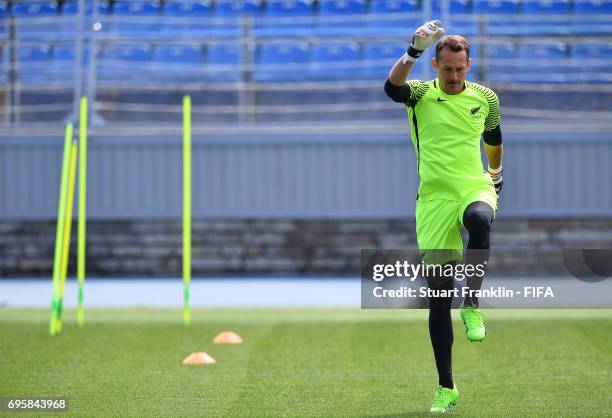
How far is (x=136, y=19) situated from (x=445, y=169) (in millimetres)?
11641

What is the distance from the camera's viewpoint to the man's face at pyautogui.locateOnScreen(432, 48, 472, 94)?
481cm

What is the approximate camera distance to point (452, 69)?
4855 mm

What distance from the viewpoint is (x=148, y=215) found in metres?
14.2

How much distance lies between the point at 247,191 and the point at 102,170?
6.26ft

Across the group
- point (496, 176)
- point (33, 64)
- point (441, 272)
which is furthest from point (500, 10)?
point (441, 272)

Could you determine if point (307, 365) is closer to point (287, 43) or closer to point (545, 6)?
point (287, 43)

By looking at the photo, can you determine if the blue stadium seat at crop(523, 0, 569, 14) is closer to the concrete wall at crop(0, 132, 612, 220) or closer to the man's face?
the concrete wall at crop(0, 132, 612, 220)

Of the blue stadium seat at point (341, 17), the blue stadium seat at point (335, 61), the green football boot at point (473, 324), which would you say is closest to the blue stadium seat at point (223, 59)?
the blue stadium seat at point (335, 61)

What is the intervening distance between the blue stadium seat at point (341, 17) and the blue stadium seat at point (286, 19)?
7.0 inches

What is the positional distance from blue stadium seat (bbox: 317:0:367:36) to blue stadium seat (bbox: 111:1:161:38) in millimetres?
2356

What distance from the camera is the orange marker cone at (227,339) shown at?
8.05 m

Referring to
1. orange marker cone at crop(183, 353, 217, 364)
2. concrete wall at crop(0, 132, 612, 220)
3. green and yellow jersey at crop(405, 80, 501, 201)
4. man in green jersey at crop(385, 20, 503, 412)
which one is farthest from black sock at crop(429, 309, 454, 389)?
concrete wall at crop(0, 132, 612, 220)

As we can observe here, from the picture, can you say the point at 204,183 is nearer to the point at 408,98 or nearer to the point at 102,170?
the point at 102,170

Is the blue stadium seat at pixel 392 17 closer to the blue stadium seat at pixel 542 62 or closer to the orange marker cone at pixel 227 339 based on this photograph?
the blue stadium seat at pixel 542 62
